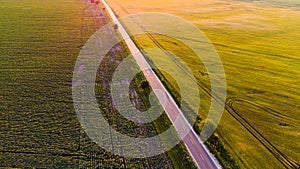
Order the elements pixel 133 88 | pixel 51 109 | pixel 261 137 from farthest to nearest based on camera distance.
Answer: pixel 133 88
pixel 51 109
pixel 261 137

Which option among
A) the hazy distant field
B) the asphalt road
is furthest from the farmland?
the hazy distant field

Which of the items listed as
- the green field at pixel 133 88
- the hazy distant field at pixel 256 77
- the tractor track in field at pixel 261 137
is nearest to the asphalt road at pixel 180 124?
the green field at pixel 133 88

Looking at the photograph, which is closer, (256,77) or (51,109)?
(51,109)

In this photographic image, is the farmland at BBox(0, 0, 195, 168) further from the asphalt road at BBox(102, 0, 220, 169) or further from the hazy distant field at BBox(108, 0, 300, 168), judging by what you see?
the hazy distant field at BBox(108, 0, 300, 168)

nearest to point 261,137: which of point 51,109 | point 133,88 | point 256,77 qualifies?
point 256,77

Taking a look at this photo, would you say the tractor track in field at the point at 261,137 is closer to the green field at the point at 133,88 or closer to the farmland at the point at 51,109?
the green field at the point at 133,88

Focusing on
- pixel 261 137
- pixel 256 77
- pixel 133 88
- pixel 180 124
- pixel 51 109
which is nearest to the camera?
pixel 261 137

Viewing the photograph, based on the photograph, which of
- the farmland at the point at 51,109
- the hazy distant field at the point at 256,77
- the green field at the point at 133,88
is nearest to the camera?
the farmland at the point at 51,109

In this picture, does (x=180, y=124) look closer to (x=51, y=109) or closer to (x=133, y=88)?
(x=133, y=88)
